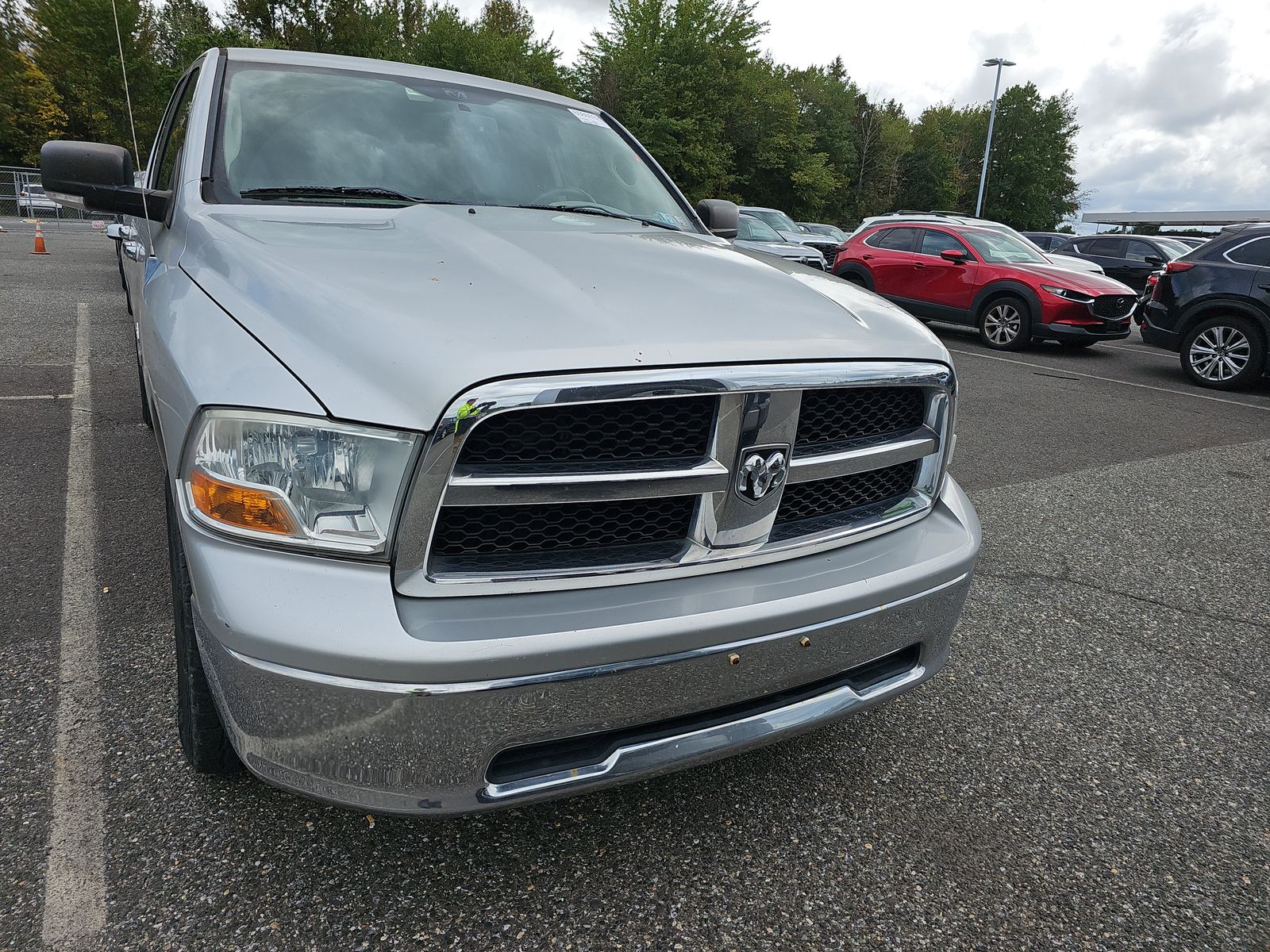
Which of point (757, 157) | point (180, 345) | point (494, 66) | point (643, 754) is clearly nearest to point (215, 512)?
point (180, 345)

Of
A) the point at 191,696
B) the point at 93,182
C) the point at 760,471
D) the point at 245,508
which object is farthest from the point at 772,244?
the point at 245,508

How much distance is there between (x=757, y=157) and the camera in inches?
1882

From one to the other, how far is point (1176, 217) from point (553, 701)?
83.0 meters

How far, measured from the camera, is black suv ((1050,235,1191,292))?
57.1 feet

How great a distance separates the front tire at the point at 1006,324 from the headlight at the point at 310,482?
435 inches

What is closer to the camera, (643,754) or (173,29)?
(643,754)

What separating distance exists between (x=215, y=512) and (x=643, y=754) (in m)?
Answer: 0.89

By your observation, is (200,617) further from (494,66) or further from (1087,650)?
(494,66)

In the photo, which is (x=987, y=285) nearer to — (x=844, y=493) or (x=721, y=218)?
(x=721, y=218)

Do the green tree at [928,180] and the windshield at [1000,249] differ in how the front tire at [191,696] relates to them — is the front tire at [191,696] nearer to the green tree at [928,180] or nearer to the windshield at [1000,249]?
the windshield at [1000,249]

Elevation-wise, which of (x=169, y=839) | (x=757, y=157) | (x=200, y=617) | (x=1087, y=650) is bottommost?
(x=169, y=839)

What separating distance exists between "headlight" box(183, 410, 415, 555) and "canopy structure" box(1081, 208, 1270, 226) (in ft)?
225

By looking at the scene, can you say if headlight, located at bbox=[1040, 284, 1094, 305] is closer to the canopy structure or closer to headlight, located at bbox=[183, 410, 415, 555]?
headlight, located at bbox=[183, 410, 415, 555]

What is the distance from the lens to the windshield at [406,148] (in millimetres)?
2609
